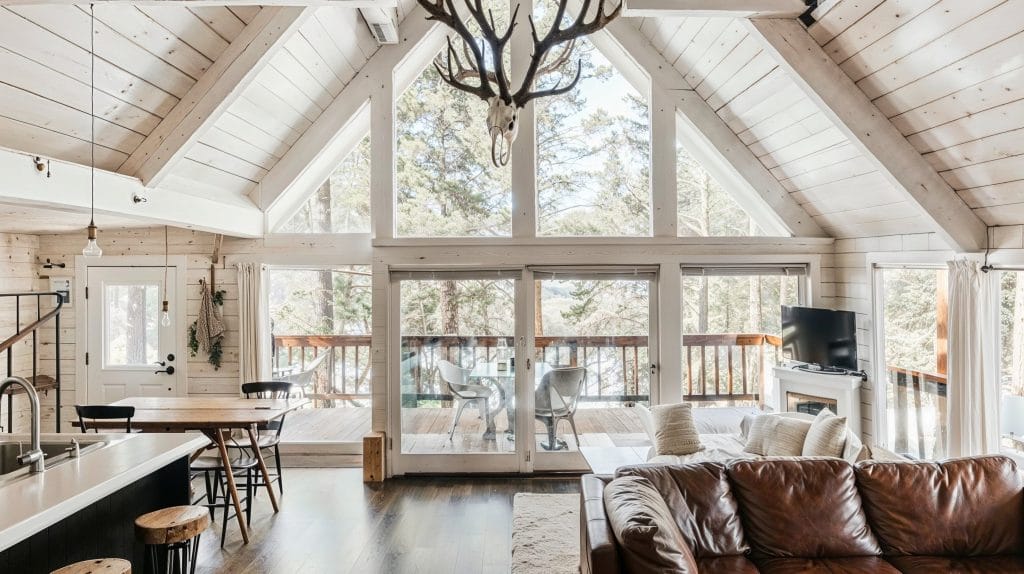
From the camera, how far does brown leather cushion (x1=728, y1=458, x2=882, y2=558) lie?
2.56 metres

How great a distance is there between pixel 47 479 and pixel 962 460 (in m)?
4.04

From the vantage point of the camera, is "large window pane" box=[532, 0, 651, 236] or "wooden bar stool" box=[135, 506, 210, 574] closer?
"wooden bar stool" box=[135, 506, 210, 574]

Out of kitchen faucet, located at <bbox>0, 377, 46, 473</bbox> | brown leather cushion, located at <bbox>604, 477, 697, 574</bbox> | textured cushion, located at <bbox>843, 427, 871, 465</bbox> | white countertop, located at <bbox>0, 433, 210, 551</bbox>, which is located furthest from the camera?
textured cushion, located at <bbox>843, 427, 871, 465</bbox>

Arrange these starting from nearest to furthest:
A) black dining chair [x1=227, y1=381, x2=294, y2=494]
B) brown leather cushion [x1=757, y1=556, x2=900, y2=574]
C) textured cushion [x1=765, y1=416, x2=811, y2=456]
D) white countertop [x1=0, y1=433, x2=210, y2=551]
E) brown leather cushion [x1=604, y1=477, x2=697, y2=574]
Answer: white countertop [x1=0, y1=433, x2=210, y2=551], brown leather cushion [x1=604, y1=477, x2=697, y2=574], brown leather cushion [x1=757, y1=556, x2=900, y2=574], textured cushion [x1=765, y1=416, x2=811, y2=456], black dining chair [x1=227, y1=381, x2=294, y2=494]

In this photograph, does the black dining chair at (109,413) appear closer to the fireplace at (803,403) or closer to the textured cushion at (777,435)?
the textured cushion at (777,435)

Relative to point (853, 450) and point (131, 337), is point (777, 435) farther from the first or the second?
point (131, 337)

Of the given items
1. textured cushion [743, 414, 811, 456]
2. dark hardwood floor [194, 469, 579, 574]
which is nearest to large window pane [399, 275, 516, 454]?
dark hardwood floor [194, 469, 579, 574]

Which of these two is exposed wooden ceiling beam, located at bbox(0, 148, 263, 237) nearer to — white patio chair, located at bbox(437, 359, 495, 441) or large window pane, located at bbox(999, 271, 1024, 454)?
white patio chair, located at bbox(437, 359, 495, 441)

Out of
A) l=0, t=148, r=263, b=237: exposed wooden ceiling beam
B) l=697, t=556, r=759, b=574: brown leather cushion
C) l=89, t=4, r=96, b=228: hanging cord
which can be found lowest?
l=697, t=556, r=759, b=574: brown leather cushion

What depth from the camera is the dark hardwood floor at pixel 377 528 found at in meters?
3.40

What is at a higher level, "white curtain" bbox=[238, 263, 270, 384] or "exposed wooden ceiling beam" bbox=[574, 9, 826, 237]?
"exposed wooden ceiling beam" bbox=[574, 9, 826, 237]

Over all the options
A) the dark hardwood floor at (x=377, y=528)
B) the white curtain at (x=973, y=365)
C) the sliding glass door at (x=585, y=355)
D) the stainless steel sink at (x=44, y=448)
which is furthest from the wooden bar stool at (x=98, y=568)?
the white curtain at (x=973, y=365)

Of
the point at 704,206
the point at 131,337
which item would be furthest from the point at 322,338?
the point at 704,206

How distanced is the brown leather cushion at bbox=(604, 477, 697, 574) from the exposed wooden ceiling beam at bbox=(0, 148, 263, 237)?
3.29 metres
